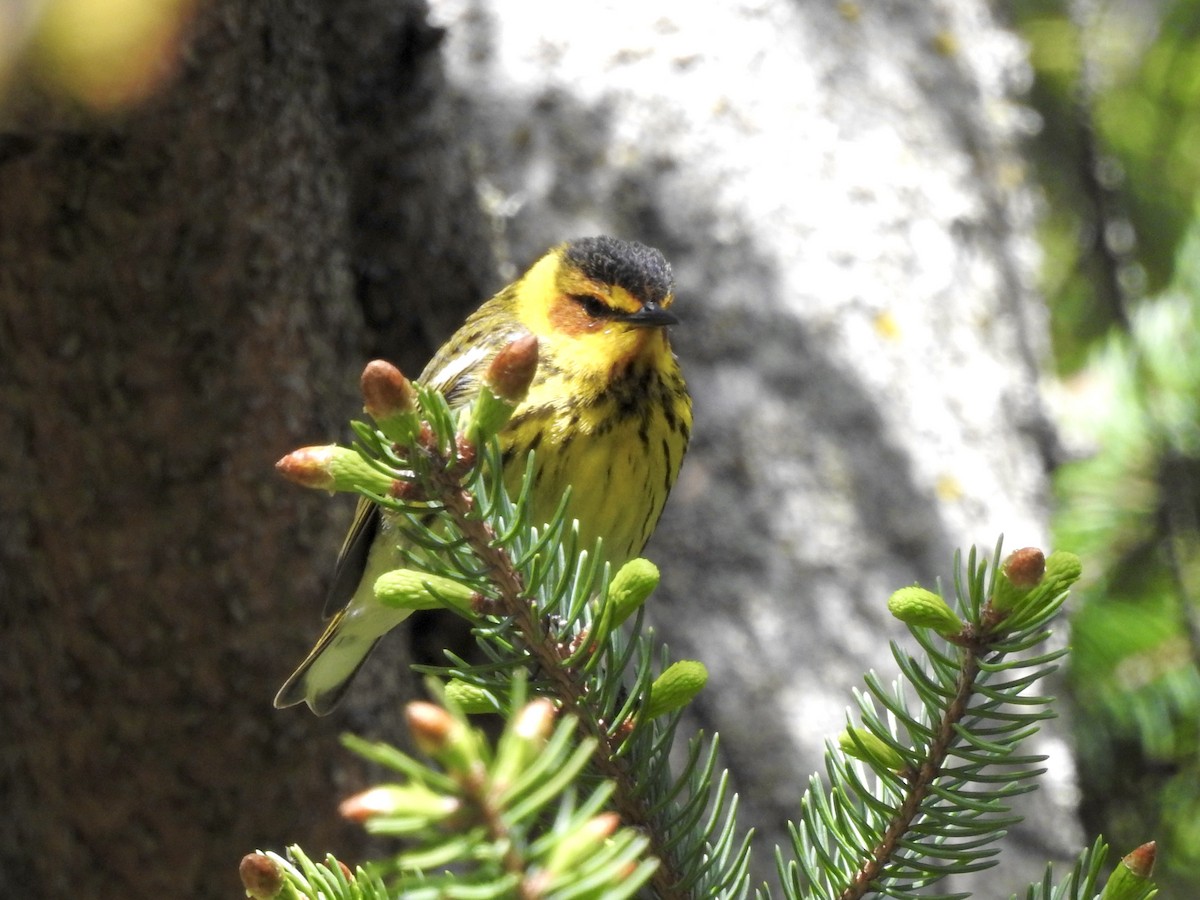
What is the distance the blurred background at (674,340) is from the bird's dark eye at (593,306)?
423 mm

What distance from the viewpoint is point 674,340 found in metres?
2.84

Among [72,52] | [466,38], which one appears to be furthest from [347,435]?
[466,38]

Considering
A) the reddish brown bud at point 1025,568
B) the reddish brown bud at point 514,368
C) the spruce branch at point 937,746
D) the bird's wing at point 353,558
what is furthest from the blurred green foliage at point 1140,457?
the reddish brown bud at point 514,368

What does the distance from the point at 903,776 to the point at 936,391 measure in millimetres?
2052

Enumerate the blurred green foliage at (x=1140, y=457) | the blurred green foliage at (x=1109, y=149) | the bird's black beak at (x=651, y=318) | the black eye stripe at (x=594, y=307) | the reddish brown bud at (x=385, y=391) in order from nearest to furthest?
the reddish brown bud at (x=385, y=391), the bird's black beak at (x=651, y=318), the black eye stripe at (x=594, y=307), the blurred green foliage at (x=1140, y=457), the blurred green foliage at (x=1109, y=149)

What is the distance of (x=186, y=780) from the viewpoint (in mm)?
2145

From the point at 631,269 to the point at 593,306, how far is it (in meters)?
0.09

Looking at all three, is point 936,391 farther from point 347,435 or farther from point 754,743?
point 347,435

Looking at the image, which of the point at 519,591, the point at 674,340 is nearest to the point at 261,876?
the point at 519,591

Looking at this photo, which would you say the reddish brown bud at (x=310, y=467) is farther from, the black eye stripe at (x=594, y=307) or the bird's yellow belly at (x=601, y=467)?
the black eye stripe at (x=594, y=307)

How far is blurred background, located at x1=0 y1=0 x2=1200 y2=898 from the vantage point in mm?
1951

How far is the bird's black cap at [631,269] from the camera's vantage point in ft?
6.95

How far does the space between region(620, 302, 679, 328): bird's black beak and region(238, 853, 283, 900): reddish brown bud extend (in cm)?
131

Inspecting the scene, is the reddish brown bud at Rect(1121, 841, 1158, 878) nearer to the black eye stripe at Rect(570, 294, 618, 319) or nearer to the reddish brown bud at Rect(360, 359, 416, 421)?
the reddish brown bud at Rect(360, 359, 416, 421)
